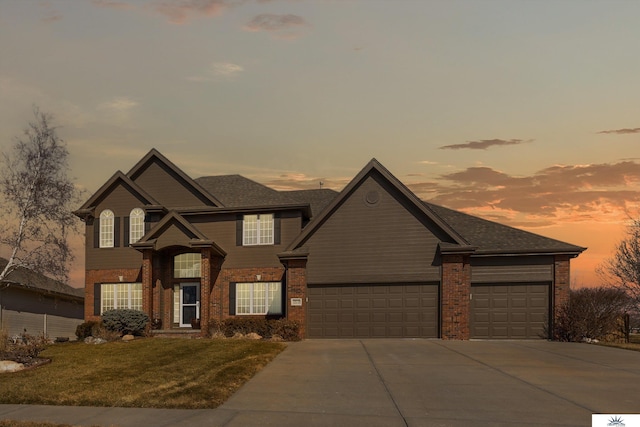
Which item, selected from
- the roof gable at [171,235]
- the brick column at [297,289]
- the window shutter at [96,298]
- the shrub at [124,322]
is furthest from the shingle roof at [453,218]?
the window shutter at [96,298]

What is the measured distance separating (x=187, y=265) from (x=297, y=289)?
735 centimetres

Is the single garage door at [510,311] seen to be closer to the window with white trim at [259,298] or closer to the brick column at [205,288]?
the window with white trim at [259,298]

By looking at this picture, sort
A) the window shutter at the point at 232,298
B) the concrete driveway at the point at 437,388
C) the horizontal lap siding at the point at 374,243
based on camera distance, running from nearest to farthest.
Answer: the concrete driveway at the point at 437,388, the horizontal lap siding at the point at 374,243, the window shutter at the point at 232,298

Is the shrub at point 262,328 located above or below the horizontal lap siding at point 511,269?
below

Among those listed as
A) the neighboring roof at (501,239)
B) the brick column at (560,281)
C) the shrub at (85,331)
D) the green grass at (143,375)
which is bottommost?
the shrub at (85,331)

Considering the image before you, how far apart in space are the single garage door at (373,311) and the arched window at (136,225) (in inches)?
423

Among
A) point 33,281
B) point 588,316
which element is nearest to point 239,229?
point 33,281

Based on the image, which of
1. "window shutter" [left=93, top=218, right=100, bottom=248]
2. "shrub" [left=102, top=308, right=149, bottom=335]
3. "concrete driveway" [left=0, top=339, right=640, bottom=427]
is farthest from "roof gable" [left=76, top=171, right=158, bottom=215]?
"concrete driveway" [left=0, top=339, right=640, bottom=427]

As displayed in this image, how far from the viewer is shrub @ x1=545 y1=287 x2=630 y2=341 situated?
972 inches

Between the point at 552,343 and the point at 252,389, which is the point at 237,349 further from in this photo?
the point at 552,343

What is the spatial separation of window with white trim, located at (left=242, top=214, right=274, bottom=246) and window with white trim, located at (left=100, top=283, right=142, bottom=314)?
6.47 m

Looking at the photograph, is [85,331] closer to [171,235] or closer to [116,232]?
[171,235]

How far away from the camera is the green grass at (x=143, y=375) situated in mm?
11938

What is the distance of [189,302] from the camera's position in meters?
A: 29.7
